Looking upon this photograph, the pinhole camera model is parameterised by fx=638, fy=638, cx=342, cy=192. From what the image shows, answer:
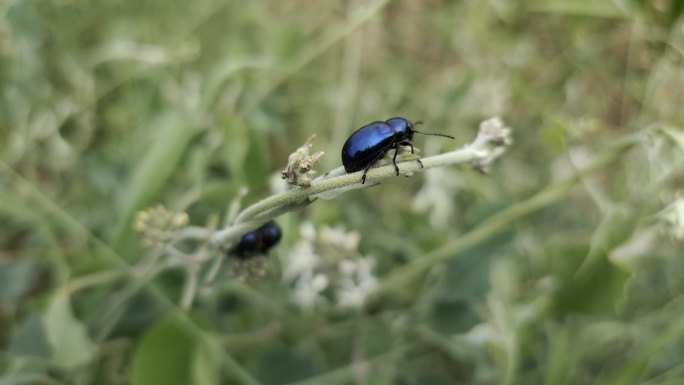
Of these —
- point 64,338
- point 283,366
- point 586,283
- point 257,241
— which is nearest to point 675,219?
point 586,283

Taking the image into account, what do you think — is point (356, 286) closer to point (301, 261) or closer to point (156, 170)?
point (301, 261)

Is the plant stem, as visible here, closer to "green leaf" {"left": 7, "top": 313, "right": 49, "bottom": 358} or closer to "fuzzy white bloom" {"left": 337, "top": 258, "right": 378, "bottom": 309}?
"fuzzy white bloom" {"left": 337, "top": 258, "right": 378, "bottom": 309}

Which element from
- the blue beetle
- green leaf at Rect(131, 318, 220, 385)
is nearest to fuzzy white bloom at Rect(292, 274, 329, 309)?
green leaf at Rect(131, 318, 220, 385)

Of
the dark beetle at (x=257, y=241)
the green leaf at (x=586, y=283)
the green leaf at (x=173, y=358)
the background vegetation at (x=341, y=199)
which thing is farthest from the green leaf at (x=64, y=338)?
the green leaf at (x=586, y=283)

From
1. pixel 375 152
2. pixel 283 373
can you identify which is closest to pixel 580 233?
pixel 283 373

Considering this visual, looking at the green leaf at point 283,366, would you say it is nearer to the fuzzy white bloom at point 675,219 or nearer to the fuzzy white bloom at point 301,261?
the fuzzy white bloom at point 301,261

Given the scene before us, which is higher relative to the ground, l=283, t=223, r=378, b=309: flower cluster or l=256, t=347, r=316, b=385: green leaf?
l=283, t=223, r=378, b=309: flower cluster

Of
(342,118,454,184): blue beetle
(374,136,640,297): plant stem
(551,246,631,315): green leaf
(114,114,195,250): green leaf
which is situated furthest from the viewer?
(114,114,195,250): green leaf

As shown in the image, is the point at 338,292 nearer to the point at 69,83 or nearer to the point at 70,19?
the point at 69,83
